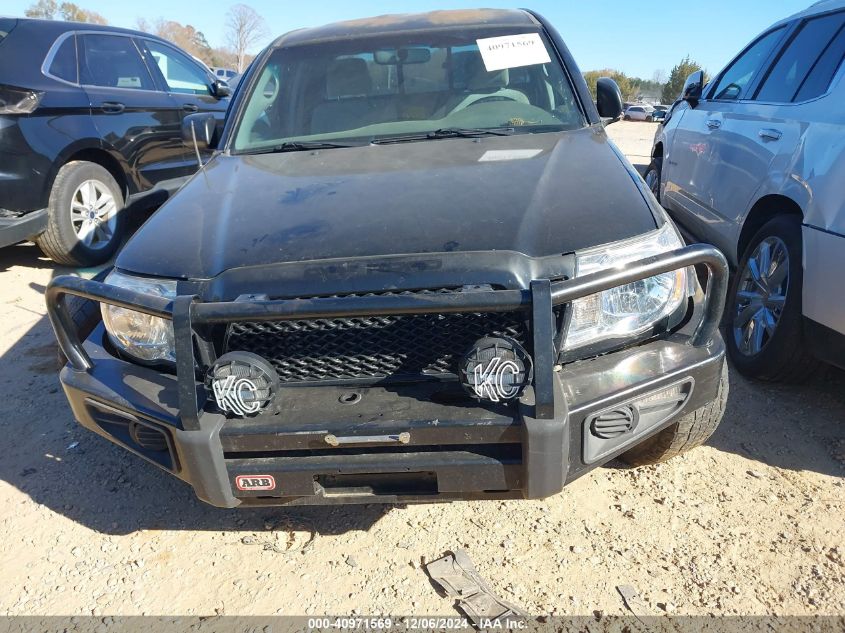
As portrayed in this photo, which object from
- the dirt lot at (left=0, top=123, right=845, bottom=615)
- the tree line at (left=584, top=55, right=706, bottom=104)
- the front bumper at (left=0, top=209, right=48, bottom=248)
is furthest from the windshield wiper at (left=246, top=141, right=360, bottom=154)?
the tree line at (left=584, top=55, right=706, bottom=104)

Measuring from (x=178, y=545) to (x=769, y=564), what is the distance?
211 centimetres

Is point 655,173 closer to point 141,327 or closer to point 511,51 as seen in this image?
point 511,51

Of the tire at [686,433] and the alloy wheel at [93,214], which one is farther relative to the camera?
the alloy wheel at [93,214]

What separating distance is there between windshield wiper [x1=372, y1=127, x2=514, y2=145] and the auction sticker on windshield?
0.42 meters

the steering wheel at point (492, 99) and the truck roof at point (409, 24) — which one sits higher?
the truck roof at point (409, 24)

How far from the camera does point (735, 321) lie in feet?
10.5

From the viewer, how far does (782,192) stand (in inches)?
114

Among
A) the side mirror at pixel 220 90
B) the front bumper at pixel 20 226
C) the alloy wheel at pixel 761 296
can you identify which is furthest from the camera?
the side mirror at pixel 220 90

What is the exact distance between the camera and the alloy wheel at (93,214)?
4844 millimetres

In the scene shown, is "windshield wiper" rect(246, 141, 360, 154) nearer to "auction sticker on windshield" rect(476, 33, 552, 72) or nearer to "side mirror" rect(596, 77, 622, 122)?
"auction sticker on windshield" rect(476, 33, 552, 72)

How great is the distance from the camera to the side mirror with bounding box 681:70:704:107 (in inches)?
187

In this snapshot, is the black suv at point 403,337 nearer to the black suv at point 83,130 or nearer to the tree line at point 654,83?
the black suv at point 83,130

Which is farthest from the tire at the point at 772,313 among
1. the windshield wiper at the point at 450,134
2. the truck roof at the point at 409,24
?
the truck roof at the point at 409,24

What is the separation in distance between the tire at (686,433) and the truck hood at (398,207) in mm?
743
